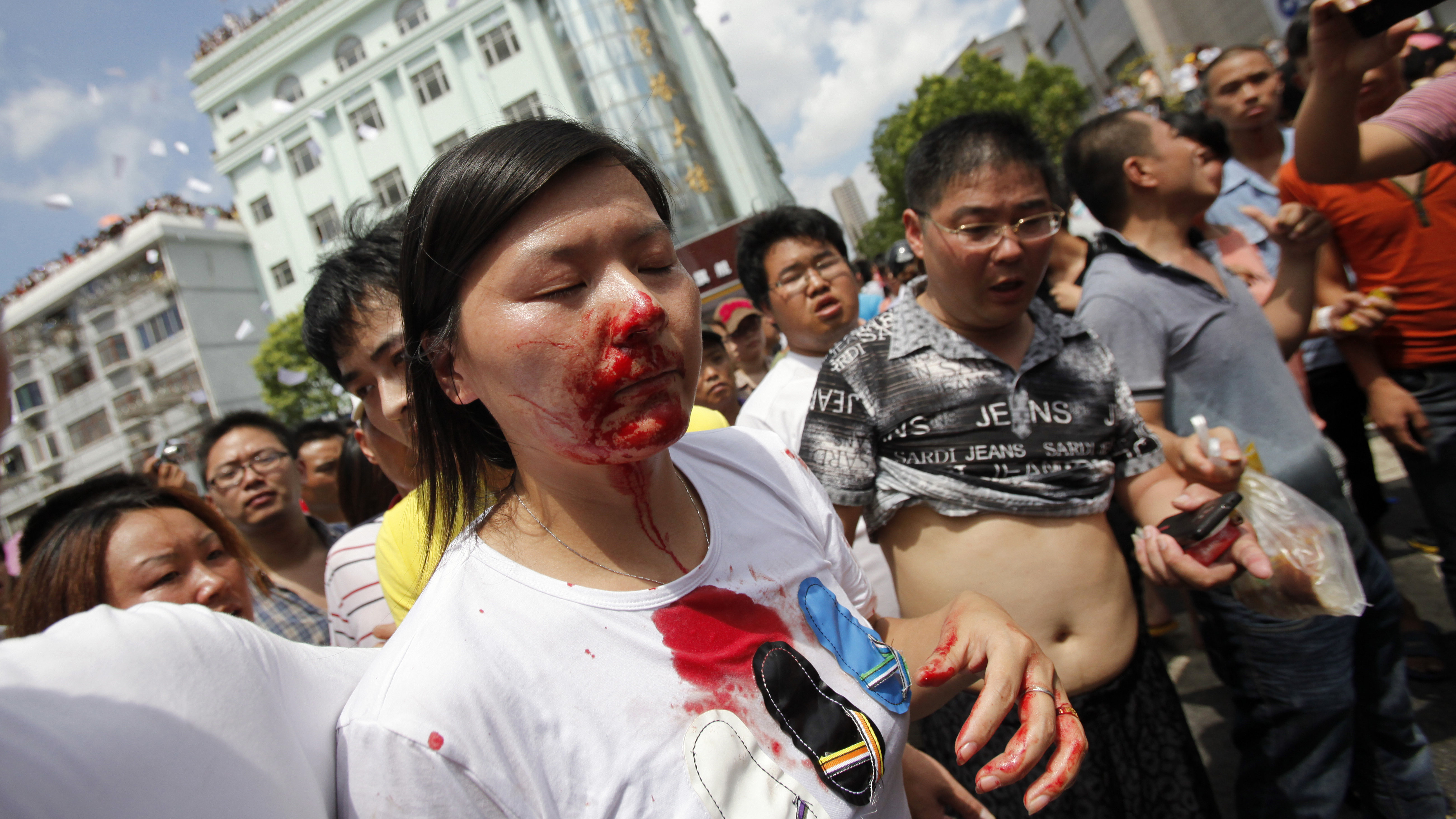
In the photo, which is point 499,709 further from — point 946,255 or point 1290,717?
point 1290,717

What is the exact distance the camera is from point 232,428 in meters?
3.86

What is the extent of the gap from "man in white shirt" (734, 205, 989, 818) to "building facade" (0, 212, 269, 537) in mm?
32690

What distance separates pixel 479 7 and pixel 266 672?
29.8m

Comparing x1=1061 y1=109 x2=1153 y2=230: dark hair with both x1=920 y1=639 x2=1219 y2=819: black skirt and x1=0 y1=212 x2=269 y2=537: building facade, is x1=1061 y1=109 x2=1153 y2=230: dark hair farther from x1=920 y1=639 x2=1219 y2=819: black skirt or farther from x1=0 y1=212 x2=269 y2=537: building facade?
x1=0 y1=212 x2=269 y2=537: building facade

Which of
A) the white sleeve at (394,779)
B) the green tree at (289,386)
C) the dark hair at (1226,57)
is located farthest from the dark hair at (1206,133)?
the green tree at (289,386)

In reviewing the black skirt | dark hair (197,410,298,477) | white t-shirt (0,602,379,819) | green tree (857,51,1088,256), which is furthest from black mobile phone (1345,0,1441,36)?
green tree (857,51,1088,256)

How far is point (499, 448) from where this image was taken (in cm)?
132

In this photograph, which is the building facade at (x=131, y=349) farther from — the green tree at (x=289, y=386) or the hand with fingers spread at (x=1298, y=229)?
the hand with fingers spread at (x=1298, y=229)

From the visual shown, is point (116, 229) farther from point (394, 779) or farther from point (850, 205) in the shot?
point (850, 205)

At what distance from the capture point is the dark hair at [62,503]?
2.23 metres

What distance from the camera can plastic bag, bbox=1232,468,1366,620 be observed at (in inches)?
71.7

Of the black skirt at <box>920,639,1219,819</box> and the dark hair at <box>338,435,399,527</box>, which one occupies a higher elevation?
the dark hair at <box>338,435,399,527</box>

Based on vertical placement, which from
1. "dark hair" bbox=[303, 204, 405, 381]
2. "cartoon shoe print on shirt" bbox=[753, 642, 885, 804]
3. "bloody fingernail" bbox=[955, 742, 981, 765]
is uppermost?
"dark hair" bbox=[303, 204, 405, 381]

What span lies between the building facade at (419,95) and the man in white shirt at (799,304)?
71.9ft
